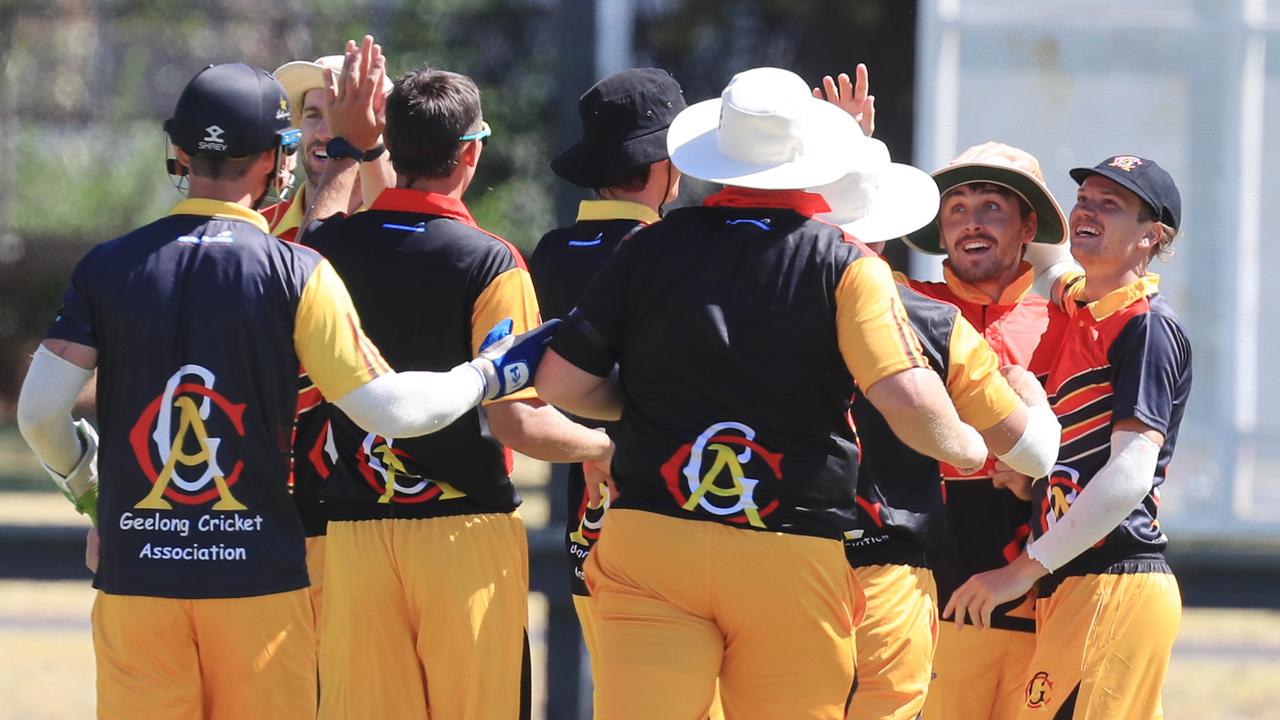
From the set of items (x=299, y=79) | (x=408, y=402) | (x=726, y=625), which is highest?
(x=299, y=79)

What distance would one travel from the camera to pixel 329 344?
11.2 ft

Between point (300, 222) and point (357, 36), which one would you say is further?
point (357, 36)

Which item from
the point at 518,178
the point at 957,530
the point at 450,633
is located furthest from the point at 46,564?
the point at 957,530

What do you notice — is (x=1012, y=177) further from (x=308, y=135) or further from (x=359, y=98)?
(x=308, y=135)

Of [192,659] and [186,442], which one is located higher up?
[186,442]

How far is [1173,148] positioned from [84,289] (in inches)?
179

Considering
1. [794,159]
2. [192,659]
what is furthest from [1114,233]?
[192,659]

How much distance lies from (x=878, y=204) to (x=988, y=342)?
1.86ft

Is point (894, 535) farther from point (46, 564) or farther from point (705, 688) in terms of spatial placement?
point (46, 564)

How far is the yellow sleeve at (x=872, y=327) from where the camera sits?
3186mm

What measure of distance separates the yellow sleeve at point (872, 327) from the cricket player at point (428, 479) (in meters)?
0.85

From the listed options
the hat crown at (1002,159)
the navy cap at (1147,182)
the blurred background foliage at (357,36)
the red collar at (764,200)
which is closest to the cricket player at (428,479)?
the red collar at (764,200)

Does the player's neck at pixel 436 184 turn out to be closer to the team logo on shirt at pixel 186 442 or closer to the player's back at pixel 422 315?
the player's back at pixel 422 315

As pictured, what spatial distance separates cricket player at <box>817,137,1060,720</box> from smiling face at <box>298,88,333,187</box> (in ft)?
5.37
